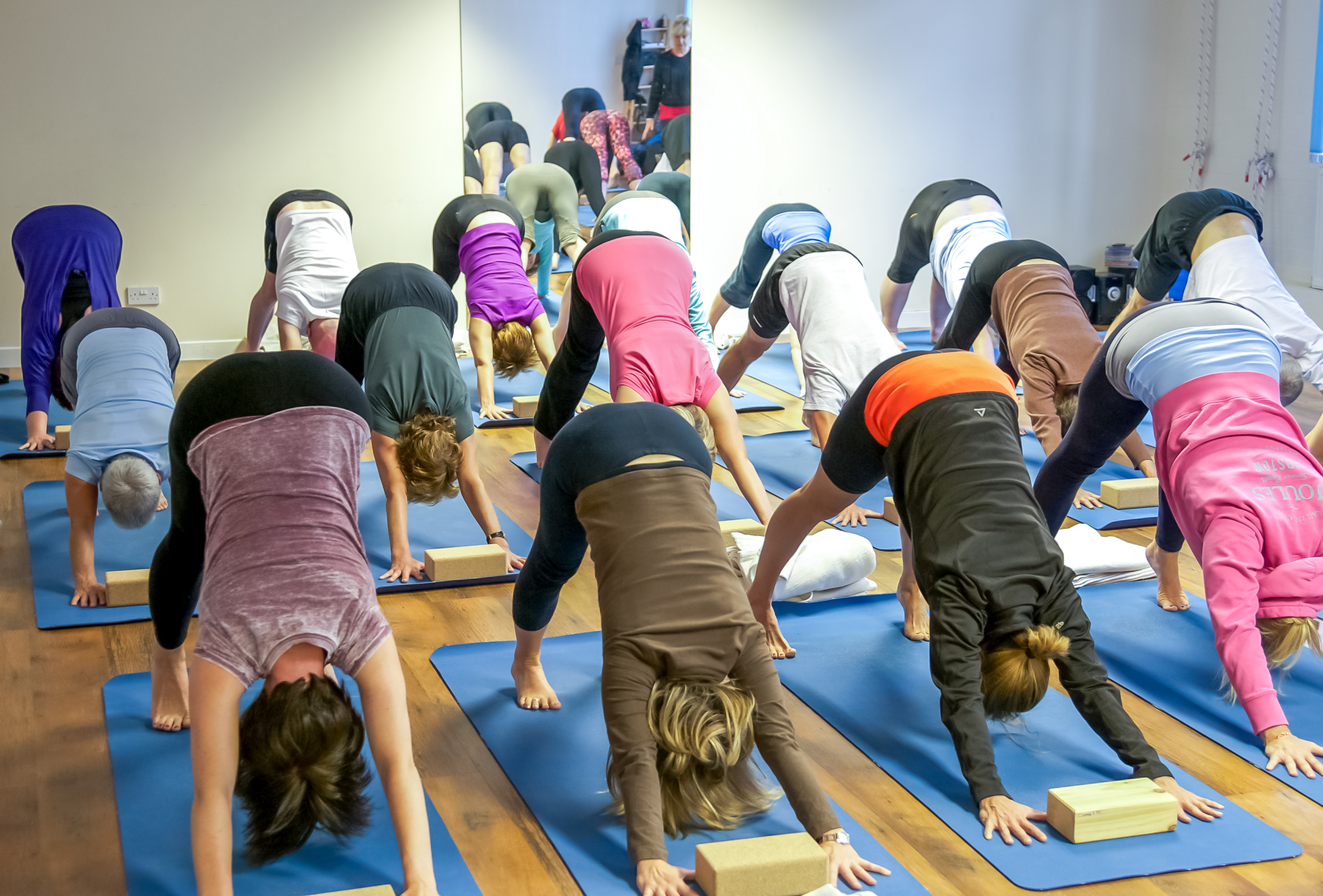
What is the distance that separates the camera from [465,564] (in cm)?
398

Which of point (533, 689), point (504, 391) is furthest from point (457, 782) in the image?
point (504, 391)

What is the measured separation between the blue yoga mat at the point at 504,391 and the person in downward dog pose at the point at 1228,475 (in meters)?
3.00

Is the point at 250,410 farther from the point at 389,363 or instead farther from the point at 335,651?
the point at 389,363

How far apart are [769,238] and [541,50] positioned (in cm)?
256

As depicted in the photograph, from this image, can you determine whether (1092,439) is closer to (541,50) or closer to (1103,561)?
(1103,561)

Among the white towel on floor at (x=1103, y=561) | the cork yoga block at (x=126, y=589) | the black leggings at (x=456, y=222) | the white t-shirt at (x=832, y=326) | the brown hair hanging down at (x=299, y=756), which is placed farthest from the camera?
the black leggings at (x=456, y=222)

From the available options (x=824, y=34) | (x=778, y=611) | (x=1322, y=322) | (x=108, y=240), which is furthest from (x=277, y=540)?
(x=1322, y=322)

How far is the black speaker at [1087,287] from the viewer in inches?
318

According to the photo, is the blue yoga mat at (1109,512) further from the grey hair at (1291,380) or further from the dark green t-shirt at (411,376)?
the dark green t-shirt at (411,376)

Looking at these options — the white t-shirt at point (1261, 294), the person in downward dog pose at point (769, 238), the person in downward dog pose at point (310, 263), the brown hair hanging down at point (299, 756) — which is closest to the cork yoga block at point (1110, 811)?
the brown hair hanging down at point (299, 756)

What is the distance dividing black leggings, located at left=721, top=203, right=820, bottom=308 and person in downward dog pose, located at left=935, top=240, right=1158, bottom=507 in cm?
98

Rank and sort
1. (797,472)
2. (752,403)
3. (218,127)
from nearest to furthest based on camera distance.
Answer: (797,472)
(752,403)
(218,127)

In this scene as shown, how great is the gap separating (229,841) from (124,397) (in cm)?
222

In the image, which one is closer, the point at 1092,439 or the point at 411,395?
the point at 1092,439
